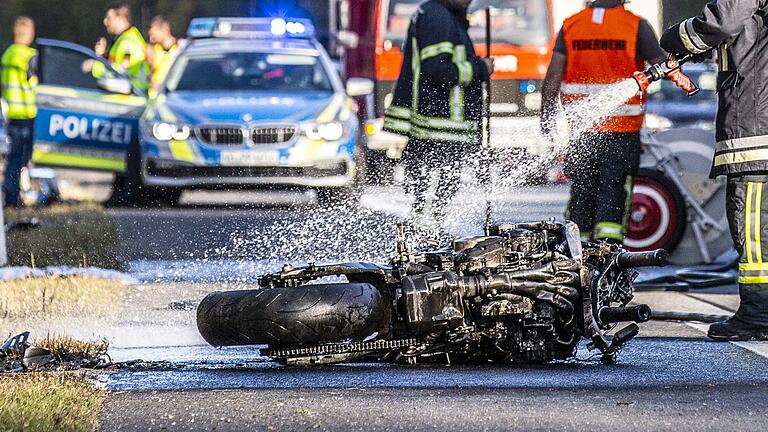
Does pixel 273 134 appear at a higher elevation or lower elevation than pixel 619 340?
higher

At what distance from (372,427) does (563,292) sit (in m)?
1.45

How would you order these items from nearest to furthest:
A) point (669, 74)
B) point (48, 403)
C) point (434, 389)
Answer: point (48, 403) → point (434, 389) → point (669, 74)

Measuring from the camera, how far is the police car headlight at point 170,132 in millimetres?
13812

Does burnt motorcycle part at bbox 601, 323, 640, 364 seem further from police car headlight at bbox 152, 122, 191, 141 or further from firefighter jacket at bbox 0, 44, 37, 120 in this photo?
firefighter jacket at bbox 0, 44, 37, 120

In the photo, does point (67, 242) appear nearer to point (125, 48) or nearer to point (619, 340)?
point (619, 340)

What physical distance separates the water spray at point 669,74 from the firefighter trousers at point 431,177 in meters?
2.33

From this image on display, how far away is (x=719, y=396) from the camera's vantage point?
5.25 m

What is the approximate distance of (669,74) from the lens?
7027 millimetres

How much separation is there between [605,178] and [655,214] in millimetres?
1288

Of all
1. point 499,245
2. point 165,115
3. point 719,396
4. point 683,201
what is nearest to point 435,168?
point 683,201

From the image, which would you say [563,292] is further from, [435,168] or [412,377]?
[435,168]

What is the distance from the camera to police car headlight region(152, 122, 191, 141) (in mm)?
13812

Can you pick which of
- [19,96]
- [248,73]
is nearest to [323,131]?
[248,73]

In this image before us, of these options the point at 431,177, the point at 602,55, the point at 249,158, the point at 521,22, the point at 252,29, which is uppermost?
the point at 521,22
